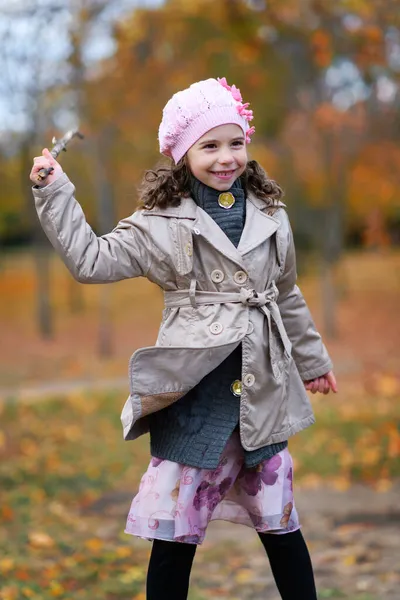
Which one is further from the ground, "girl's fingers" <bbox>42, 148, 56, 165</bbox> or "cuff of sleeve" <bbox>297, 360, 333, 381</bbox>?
"girl's fingers" <bbox>42, 148, 56, 165</bbox>

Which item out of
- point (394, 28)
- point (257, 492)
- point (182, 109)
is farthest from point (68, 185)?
point (394, 28)

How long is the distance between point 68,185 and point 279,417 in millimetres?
924

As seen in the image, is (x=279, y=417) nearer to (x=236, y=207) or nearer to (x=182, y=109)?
(x=236, y=207)

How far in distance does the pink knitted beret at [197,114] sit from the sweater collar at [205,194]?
0.10 meters

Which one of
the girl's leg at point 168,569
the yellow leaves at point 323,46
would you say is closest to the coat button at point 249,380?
the girl's leg at point 168,569

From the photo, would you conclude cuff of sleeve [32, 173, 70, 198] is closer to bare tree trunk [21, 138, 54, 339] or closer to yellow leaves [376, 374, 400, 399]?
yellow leaves [376, 374, 400, 399]

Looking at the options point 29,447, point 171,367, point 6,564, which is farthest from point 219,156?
point 29,447

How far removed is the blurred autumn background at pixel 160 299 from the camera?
455 centimetres

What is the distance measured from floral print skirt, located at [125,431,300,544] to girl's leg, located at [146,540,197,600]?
62 millimetres

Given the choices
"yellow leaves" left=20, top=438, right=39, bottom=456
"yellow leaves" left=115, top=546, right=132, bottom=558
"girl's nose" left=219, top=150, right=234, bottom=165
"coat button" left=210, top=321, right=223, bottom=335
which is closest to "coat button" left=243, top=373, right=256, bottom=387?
"coat button" left=210, top=321, right=223, bottom=335

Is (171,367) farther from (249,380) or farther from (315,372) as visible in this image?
(315,372)

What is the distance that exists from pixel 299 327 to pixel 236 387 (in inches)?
15.9

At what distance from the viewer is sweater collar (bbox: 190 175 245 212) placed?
2.73 meters

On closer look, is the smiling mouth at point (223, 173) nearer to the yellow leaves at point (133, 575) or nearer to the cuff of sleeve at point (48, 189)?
the cuff of sleeve at point (48, 189)
